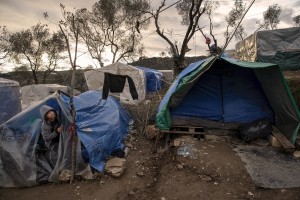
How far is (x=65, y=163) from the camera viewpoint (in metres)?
5.28

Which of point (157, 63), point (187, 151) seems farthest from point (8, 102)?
point (157, 63)

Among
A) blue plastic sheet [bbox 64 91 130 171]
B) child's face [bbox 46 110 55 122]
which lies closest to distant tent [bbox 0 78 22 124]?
blue plastic sheet [bbox 64 91 130 171]

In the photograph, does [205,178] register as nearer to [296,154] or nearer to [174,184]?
[174,184]

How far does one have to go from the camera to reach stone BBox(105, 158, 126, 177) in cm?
511

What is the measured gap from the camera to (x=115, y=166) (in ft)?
17.5

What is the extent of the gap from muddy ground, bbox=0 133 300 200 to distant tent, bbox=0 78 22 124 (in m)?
3.55

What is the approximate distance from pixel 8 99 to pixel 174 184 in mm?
6211

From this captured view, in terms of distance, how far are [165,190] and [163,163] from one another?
106cm

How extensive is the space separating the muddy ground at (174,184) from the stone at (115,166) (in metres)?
0.11

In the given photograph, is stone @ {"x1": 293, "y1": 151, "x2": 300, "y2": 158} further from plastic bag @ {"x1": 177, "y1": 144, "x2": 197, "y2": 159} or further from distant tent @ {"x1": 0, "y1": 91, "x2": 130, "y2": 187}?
distant tent @ {"x1": 0, "y1": 91, "x2": 130, "y2": 187}

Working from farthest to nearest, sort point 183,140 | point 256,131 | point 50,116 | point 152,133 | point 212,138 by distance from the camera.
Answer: point 152,133 < point 212,138 < point 183,140 < point 256,131 < point 50,116

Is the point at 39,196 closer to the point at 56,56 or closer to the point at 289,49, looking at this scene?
the point at 289,49

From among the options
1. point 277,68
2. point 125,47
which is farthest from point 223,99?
point 125,47

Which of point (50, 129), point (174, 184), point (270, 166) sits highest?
point (50, 129)
